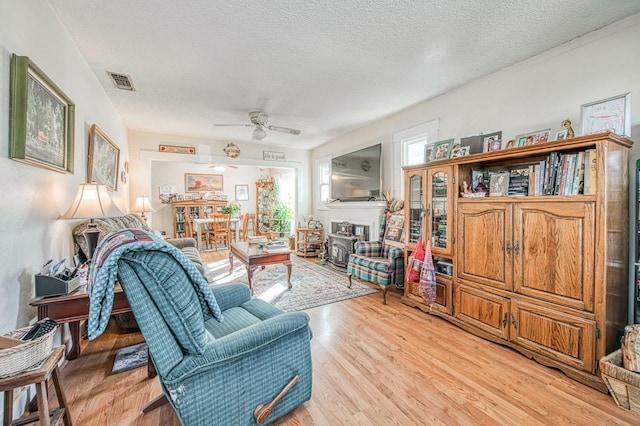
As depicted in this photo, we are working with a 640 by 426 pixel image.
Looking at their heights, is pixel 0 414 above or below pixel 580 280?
below

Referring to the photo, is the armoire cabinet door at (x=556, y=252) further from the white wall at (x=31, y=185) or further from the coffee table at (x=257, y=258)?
the white wall at (x=31, y=185)

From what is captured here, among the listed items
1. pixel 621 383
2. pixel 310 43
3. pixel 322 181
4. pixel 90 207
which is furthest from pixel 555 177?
pixel 322 181

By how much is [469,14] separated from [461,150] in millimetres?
1221

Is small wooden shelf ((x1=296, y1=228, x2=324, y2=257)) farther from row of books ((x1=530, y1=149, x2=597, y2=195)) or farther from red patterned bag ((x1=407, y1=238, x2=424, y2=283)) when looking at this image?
row of books ((x1=530, y1=149, x2=597, y2=195))

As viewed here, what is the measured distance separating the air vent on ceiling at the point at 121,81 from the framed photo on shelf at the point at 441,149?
3412 millimetres

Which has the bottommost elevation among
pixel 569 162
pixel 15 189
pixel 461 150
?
pixel 15 189

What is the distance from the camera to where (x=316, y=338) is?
8.05ft

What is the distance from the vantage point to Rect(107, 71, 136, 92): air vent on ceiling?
2.92m

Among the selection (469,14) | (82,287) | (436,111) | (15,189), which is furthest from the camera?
(436,111)

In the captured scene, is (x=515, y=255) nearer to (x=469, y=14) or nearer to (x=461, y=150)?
(x=461, y=150)

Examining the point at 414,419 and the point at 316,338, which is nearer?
the point at 414,419

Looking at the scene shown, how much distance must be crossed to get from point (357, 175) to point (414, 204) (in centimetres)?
184

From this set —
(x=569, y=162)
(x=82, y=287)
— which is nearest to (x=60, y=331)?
(x=82, y=287)

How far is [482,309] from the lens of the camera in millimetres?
2486
